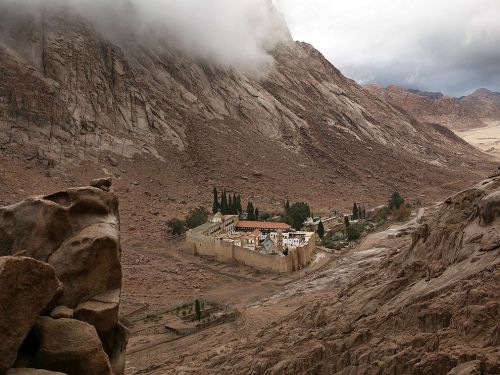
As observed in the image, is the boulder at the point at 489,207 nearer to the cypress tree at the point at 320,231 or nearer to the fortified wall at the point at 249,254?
the fortified wall at the point at 249,254

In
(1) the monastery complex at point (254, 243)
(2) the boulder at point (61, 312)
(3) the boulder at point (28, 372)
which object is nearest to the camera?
(3) the boulder at point (28, 372)

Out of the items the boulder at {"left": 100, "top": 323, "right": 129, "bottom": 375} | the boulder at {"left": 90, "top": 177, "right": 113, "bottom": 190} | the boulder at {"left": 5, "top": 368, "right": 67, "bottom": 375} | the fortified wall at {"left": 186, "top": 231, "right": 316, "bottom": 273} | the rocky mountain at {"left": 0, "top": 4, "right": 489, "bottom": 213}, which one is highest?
the rocky mountain at {"left": 0, "top": 4, "right": 489, "bottom": 213}

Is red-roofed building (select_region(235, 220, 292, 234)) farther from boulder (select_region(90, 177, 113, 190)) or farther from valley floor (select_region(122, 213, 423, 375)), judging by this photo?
boulder (select_region(90, 177, 113, 190))

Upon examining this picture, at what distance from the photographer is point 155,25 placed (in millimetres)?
91750

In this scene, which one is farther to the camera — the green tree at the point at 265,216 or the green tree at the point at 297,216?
the green tree at the point at 265,216

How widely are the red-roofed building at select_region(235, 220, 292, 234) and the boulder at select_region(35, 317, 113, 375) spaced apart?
39.5 meters

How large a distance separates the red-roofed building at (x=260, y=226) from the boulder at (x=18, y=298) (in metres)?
40.3

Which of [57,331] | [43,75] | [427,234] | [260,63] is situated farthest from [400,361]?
[260,63]

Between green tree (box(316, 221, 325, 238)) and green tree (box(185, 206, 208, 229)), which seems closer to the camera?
green tree (box(316, 221, 325, 238))

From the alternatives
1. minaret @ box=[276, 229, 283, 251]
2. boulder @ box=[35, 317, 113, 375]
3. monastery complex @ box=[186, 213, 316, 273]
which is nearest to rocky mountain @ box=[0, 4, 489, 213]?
monastery complex @ box=[186, 213, 316, 273]

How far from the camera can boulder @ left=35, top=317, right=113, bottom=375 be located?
9.31 meters

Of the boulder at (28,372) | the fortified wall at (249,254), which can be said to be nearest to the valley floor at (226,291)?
the fortified wall at (249,254)

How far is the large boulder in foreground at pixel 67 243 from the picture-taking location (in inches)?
436

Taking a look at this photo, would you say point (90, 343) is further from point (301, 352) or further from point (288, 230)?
point (288, 230)
